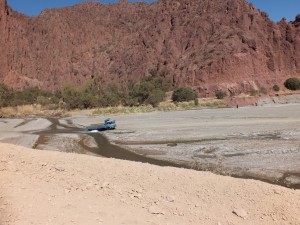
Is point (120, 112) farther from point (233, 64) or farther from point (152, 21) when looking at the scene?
point (152, 21)

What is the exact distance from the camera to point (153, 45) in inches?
4441

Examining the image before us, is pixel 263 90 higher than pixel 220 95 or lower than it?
higher

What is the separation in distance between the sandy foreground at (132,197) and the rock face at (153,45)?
7858cm

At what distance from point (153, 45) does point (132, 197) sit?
106 meters

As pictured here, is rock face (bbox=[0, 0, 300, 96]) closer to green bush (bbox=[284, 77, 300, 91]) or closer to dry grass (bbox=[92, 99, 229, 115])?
green bush (bbox=[284, 77, 300, 91])

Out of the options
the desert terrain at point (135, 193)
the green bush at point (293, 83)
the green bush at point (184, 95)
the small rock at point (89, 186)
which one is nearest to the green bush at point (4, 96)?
the green bush at point (184, 95)

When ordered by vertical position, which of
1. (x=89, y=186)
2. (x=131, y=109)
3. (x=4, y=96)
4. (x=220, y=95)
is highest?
(x=4, y=96)

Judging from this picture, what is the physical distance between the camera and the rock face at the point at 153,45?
93.4 meters

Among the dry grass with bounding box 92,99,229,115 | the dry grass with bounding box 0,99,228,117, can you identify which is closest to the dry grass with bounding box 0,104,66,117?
the dry grass with bounding box 0,99,228,117

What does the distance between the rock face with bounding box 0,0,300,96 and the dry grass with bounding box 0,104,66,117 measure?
110ft

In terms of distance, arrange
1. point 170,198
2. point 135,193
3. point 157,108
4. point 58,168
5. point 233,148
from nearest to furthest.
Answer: point 170,198 → point 135,193 → point 58,168 → point 233,148 → point 157,108

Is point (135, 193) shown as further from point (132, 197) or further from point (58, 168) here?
point (58, 168)

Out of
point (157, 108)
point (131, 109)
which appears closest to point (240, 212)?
point (131, 109)

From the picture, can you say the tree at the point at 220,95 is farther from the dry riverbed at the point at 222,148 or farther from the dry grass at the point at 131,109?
the dry riverbed at the point at 222,148
